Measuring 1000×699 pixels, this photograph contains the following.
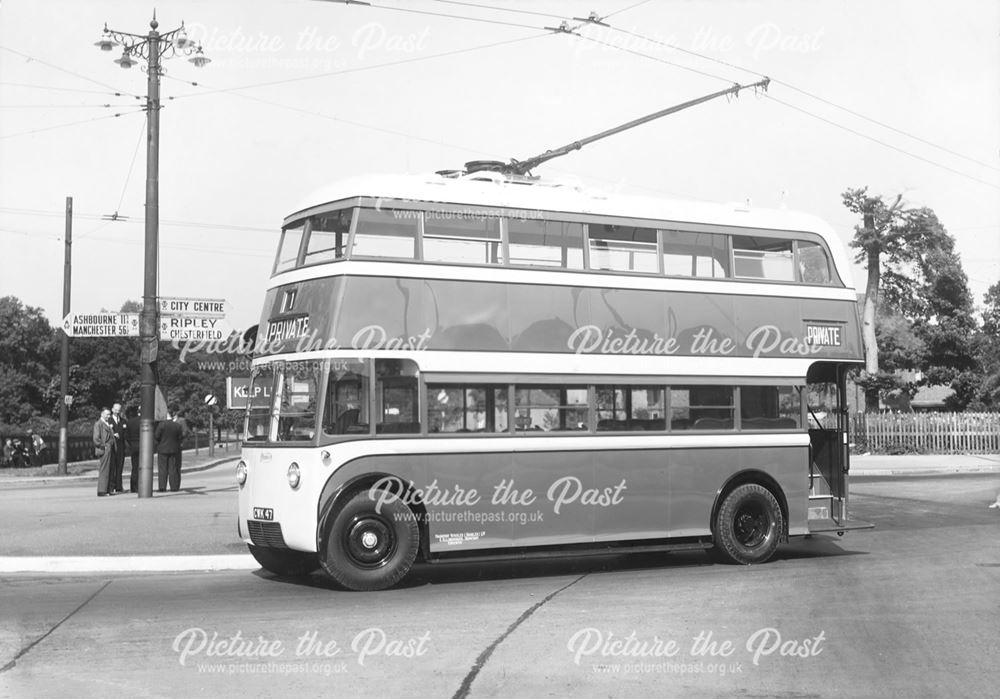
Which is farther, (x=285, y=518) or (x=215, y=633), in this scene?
(x=285, y=518)

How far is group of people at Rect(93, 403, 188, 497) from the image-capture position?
2366cm

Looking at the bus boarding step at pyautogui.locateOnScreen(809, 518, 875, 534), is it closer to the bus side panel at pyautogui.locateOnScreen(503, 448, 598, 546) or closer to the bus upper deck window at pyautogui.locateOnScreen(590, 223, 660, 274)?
the bus side panel at pyautogui.locateOnScreen(503, 448, 598, 546)

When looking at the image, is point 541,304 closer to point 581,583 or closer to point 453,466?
point 453,466

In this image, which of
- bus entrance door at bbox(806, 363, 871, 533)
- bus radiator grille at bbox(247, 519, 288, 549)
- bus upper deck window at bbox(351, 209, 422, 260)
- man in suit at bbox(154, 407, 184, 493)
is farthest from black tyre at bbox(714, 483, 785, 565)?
man in suit at bbox(154, 407, 184, 493)

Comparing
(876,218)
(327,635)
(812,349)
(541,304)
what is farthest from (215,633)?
(876,218)

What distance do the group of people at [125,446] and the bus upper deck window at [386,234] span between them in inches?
489

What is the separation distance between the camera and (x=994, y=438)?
42.2 meters

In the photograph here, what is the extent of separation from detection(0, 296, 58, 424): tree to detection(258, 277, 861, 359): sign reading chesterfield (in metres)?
87.1

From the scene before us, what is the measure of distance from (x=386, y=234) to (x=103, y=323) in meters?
11.7

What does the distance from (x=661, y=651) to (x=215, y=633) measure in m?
3.50

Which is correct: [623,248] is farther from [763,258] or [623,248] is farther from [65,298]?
[65,298]

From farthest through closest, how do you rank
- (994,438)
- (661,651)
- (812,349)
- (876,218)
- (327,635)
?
(876,218) → (994,438) → (812,349) → (327,635) → (661,651)

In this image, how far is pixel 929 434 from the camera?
139ft

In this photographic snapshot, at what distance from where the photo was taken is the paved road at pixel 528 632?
781 cm
